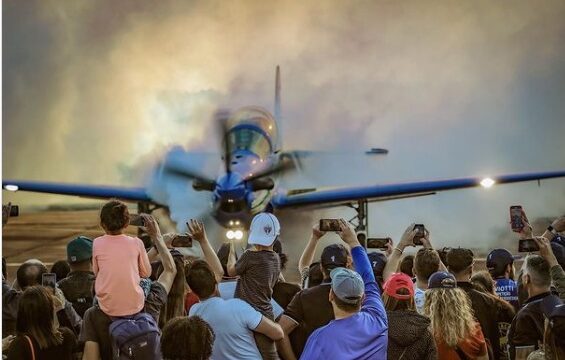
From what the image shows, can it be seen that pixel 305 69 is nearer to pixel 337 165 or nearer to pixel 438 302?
pixel 337 165

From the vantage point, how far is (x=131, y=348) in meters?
2.34

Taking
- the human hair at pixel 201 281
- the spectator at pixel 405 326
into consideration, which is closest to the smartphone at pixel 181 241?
the human hair at pixel 201 281

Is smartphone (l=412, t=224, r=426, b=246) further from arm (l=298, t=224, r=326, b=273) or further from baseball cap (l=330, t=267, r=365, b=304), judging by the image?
baseball cap (l=330, t=267, r=365, b=304)

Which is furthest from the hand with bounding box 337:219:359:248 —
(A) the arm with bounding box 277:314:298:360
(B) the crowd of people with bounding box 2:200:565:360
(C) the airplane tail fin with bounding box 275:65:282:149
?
(C) the airplane tail fin with bounding box 275:65:282:149

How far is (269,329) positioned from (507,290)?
1.36m

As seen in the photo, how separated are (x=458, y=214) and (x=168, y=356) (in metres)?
8.97

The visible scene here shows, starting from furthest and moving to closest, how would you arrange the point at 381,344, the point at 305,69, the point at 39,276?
the point at 305,69, the point at 39,276, the point at 381,344

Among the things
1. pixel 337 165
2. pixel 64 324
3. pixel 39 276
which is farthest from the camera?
pixel 337 165

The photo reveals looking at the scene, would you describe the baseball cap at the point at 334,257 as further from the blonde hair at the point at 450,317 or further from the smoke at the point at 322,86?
the smoke at the point at 322,86

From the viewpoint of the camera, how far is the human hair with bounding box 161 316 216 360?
187 cm

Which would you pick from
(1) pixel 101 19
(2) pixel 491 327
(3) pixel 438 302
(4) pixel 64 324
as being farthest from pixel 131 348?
(1) pixel 101 19

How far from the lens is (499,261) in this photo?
133 inches

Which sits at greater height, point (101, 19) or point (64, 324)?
point (101, 19)

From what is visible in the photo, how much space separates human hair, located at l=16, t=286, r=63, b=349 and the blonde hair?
1.23 meters
